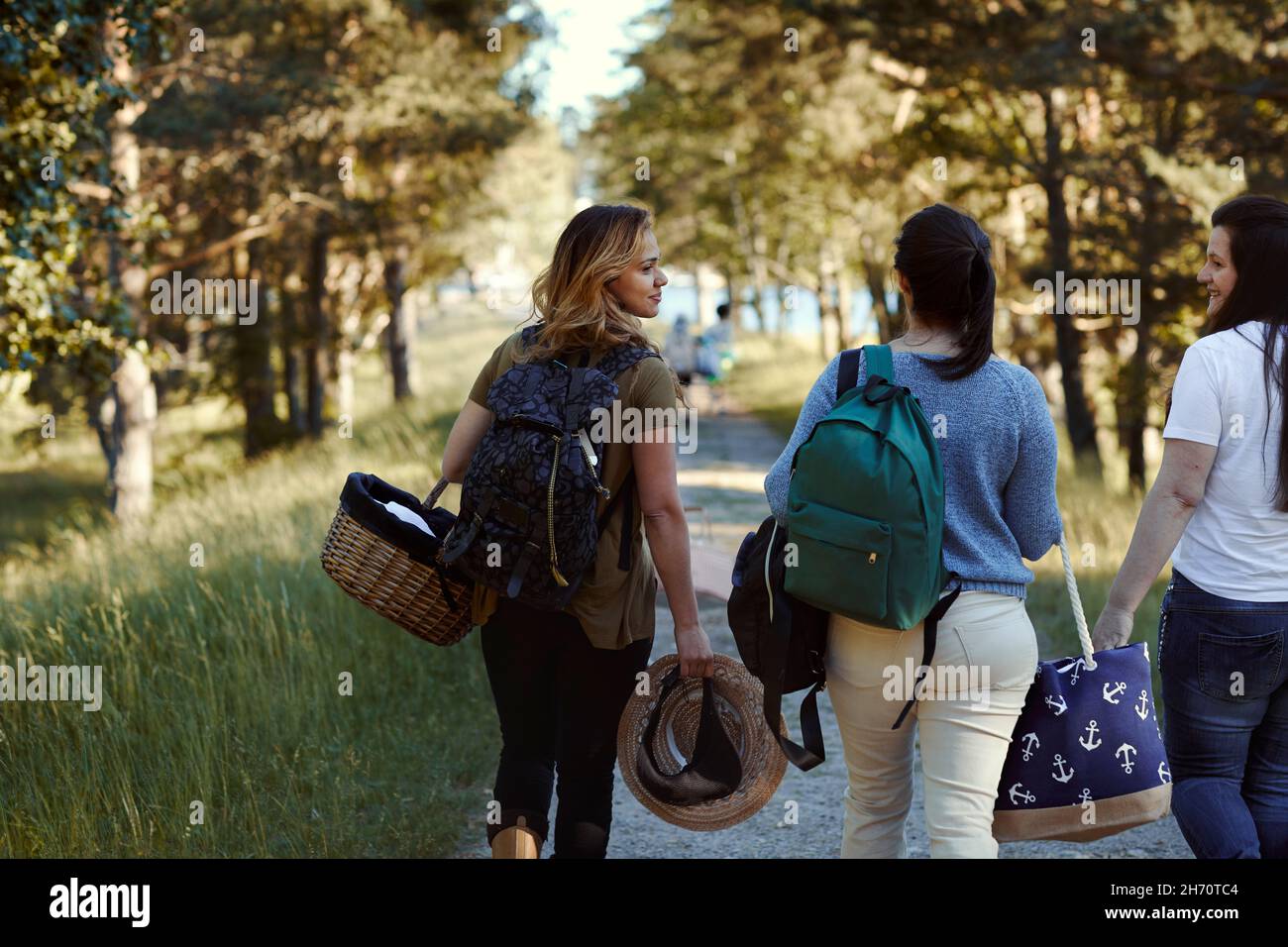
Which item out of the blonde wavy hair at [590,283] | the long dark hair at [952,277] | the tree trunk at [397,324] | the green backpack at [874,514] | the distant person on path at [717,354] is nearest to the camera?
the green backpack at [874,514]

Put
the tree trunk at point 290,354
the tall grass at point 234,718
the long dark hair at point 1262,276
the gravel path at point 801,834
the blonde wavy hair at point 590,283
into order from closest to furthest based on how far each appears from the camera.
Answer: the long dark hair at point 1262,276
the blonde wavy hair at point 590,283
the tall grass at point 234,718
the gravel path at point 801,834
the tree trunk at point 290,354

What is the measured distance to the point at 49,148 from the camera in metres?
8.20

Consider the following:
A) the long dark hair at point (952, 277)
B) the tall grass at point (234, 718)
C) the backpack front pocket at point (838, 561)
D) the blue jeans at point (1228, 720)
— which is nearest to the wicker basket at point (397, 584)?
the backpack front pocket at point (838, 561)

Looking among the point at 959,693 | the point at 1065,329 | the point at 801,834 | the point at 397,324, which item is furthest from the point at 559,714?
the point at 397,324

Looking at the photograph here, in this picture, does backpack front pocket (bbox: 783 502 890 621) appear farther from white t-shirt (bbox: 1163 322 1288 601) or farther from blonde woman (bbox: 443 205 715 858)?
white t-shirt (bbox: 1163 322 1288 601)

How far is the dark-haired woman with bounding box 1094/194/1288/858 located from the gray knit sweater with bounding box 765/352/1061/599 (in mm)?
406

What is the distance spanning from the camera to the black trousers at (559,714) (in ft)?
11.0

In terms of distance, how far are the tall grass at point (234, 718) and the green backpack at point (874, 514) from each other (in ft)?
8.64

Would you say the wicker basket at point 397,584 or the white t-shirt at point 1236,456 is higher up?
the white t-shirt at point 1236,456

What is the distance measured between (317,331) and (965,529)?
18.9m

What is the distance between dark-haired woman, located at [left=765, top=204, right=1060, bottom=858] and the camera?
2932 millimetres

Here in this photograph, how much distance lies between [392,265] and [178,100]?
28.2ft

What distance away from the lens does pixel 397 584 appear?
353 cm

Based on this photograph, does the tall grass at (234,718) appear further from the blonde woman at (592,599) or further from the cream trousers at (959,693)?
the cream trousers at (959,693)
